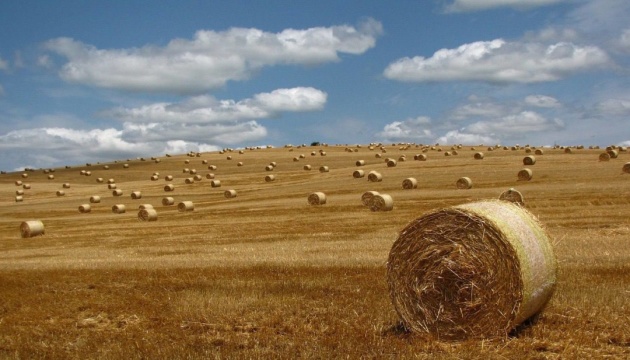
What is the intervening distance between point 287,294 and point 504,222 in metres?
5.25

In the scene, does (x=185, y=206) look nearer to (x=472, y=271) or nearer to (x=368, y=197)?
(x=368, y=197)

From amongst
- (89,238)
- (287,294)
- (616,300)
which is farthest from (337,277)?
(89,238)

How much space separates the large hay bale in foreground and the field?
36 cm

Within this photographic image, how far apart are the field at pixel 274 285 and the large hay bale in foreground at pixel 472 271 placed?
0.36 m

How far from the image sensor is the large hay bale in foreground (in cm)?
977

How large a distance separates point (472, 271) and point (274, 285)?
5524 millimetres

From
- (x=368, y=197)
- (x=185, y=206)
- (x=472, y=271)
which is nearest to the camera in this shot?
(x=472, y=271)

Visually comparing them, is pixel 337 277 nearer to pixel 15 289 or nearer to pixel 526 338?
pixel 526 338

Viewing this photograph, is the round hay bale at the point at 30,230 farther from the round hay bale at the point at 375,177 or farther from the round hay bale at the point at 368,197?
the round hay bale at the point at 375,177

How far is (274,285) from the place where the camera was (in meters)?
14.4

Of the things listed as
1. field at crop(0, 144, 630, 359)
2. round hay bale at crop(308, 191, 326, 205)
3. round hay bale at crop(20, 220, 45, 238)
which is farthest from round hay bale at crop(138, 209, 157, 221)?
round hay bale at crop(308, 191, 326, 205)

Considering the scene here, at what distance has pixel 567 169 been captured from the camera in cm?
4347

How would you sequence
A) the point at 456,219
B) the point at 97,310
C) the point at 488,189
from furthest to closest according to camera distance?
the point at 488,189, the point at 97,310, the point at 456,219

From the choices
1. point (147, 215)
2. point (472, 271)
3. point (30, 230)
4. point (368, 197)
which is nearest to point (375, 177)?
point (368, 197)
